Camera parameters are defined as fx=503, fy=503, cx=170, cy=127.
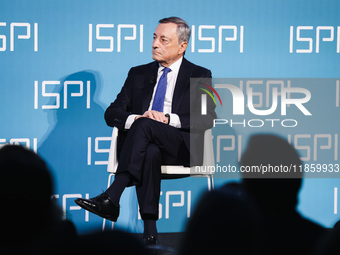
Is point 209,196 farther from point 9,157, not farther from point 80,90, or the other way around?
point 80,90

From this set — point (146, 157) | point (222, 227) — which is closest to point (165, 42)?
point (146, 157)

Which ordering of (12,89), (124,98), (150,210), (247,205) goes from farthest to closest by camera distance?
(12,89) < (124,98) < (150,210) < (247,205)

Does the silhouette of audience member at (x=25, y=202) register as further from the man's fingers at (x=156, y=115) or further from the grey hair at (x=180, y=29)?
the grey hair at (x=180, y=29)

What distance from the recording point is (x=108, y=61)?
382cm

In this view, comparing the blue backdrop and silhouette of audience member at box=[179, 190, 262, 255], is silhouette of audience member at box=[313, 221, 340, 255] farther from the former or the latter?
the blue backdrop

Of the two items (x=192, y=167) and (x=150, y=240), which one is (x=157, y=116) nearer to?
(x=192, y=167)

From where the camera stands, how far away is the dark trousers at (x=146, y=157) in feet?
9.26

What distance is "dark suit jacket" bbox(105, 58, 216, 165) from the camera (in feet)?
10.2

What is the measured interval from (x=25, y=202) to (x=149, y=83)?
Result: 2515mm

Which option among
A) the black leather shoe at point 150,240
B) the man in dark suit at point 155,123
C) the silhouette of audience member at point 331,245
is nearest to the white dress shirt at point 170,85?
the man in dark suit at point 155,123

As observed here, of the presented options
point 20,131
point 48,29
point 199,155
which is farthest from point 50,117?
point 199,155

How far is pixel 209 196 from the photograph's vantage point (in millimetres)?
782

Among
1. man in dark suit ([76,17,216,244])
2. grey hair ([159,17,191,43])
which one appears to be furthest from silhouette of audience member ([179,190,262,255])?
grey hair ([159,17,191,43])

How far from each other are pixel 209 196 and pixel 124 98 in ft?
8.64
